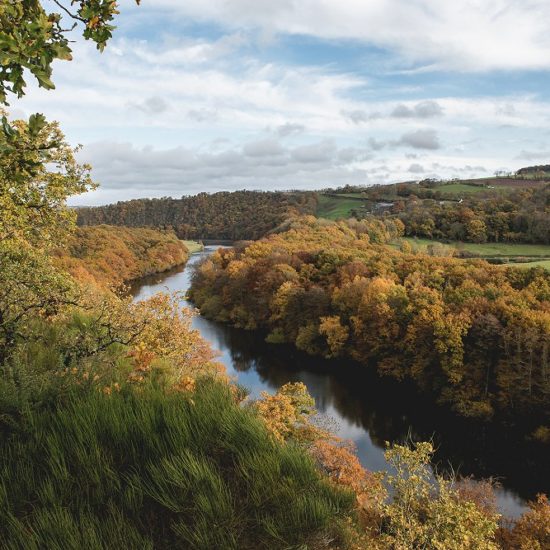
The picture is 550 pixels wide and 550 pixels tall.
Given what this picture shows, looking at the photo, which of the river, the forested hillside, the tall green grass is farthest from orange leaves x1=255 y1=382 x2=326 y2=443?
the forested hillside

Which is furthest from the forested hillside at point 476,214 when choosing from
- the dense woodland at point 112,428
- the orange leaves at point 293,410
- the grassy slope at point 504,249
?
the dense woodland at point 112,428

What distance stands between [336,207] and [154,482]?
558 ft

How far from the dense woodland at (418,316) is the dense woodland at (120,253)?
29.5 metres

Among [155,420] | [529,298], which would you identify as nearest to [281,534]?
[155,420]

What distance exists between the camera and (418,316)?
135ft

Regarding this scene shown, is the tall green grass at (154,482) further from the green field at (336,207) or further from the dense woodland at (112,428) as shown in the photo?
the green field at (336,207)

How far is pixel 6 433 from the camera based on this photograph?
4441 mm

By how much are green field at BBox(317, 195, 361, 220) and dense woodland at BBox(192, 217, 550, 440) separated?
86.8m

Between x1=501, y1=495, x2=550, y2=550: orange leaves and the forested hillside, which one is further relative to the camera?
the forested hillside

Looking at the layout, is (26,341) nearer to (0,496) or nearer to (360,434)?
(0,496)

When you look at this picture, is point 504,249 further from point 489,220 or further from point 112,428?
point 112,428

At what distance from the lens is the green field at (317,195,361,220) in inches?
6109

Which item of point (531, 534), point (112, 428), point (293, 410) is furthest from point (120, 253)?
point (112, 428)

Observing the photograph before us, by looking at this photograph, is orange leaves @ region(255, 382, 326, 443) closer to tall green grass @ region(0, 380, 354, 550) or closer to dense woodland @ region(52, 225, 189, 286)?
tall green grass @ region(0, 380, 354, 550)
